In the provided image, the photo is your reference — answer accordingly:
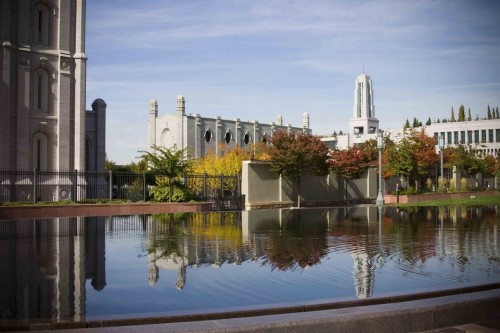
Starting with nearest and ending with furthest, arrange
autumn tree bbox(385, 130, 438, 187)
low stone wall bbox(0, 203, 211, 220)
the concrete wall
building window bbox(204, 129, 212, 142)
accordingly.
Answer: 1. low stone wall bbox(0, 203, 211, 220)
2. the concrete wall
3. autumn tree bbox(385, 130, 438, 187)
4. building window bbox(204, 129, 212, 142)

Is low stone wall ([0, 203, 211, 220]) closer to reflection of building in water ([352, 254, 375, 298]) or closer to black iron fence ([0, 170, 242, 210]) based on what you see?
black iron fence ([0, 170, 242, 210])

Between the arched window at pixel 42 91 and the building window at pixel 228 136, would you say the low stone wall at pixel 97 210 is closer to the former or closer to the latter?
the arched window at pixel 42 91

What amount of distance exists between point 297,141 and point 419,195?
47.8ft

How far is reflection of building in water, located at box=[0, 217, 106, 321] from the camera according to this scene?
313 inches

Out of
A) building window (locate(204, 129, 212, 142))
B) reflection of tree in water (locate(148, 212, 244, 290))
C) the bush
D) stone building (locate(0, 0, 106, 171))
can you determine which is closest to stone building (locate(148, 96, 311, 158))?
building window (locate(204, 129, 212, 142))

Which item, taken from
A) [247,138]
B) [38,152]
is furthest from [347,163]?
[247,138]

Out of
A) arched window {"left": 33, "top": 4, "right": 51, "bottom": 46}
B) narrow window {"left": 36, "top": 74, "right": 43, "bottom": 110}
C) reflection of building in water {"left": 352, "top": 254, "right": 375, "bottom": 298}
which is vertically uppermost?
arched window {"left": 33, "top": 4, "right": 51, "bottom": 46}

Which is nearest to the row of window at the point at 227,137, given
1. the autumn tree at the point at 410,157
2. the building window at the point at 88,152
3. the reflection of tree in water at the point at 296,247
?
the autumn tree at the point at 410,157

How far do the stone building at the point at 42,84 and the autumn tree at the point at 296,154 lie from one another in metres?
13.8

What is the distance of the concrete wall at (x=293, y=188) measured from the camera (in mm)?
35312

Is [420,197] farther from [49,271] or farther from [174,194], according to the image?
[49,271]

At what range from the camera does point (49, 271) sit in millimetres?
11203

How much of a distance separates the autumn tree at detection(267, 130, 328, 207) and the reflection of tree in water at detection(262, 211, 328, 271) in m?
15.2

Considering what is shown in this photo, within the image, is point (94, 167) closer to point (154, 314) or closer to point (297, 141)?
point (297, 141)
